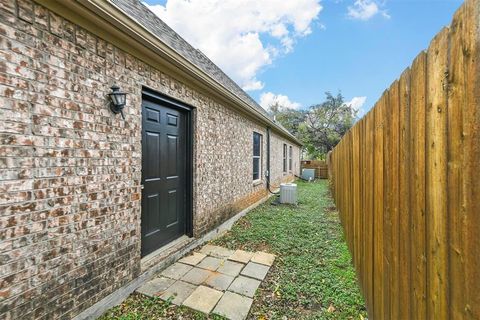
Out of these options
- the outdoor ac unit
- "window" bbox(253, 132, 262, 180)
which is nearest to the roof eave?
"window" bbox(253, 132, 262, 180)

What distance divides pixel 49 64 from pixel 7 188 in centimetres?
105

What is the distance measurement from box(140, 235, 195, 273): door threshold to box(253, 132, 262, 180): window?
4.50 meters

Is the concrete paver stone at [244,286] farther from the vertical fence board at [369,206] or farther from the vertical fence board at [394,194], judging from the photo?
the vertical fence board at [394,194]

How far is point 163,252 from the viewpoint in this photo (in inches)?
137

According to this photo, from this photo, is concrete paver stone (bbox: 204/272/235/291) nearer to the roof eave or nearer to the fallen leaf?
the fallen leaf

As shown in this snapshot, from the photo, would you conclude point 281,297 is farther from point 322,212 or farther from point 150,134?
point 322,212


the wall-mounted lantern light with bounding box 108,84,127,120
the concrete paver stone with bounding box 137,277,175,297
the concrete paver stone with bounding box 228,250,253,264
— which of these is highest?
the wall-mounted lantern light with bounding box 108,84,127,120

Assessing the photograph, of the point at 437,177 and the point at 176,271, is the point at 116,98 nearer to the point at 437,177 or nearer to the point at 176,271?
the point at 176,271

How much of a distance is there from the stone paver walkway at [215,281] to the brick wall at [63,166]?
501 millimetres

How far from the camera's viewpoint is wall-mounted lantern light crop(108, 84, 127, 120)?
2.56m

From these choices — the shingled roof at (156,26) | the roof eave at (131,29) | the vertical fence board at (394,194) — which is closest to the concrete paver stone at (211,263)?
the vertical fence board at (394,194)

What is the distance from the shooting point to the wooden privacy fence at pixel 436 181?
72cm

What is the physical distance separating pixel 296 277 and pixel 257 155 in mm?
5466

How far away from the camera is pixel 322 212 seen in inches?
276
